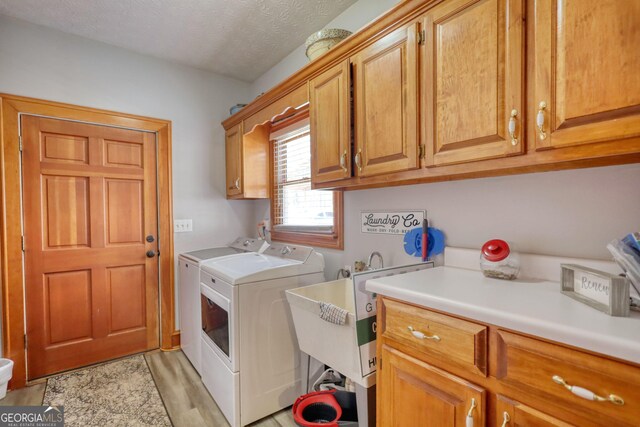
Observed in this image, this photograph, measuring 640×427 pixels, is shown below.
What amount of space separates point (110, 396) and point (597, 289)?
2.72 m

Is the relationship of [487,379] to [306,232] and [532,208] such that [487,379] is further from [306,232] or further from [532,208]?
[306,232]

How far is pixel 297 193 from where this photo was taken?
261 cm

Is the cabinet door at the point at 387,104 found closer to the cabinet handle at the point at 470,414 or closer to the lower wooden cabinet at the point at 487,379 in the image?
the lower wooden cabinet at the point at 487,379

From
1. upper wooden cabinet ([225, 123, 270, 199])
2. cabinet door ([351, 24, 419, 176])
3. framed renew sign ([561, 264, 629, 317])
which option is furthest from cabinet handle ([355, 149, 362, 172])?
upper wooden cabinet ([225, 123, 270, 199])

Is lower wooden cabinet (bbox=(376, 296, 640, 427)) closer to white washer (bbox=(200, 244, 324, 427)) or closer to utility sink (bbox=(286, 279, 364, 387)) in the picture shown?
utility sink (bbox=(286, 279, 364, 387))

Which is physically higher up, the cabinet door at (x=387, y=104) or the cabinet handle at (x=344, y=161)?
the cabinet door at (x=387, y=104)

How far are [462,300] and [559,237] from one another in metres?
0.56

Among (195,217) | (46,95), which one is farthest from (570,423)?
(46,95)

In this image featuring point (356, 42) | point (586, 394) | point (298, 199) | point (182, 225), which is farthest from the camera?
point (182, 225)

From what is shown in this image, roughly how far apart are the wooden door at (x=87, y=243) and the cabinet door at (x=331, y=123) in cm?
176

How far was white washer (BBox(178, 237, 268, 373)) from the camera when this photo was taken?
2291 millimetres

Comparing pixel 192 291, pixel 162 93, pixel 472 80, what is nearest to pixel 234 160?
pixel 162 93

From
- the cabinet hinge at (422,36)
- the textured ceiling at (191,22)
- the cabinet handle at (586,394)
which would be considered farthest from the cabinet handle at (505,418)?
the textured ceiling at (191,22)

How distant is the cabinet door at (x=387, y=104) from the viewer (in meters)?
1.27
